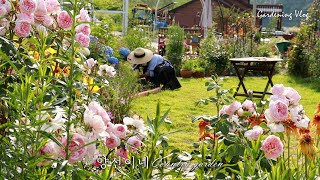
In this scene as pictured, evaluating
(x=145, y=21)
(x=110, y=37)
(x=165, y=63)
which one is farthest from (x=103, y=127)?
(x=145, y=21)

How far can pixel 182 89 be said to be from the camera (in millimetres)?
12273

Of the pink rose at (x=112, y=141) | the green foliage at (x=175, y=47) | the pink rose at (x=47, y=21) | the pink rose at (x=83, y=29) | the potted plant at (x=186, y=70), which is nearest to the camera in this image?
the pink rose at (x=112, y=141)

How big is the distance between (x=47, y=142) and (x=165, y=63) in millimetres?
9950

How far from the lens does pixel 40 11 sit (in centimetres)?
277

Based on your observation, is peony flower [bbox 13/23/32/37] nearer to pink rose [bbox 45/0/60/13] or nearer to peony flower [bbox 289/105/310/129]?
pink rose [bbox 45/0/60/13]

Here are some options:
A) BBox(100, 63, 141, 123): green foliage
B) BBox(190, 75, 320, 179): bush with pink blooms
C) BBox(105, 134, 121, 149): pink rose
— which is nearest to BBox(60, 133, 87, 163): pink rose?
BBox(105, 134, 121, 149): pink rose

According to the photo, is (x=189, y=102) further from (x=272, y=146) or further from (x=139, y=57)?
(x=272, y=146)

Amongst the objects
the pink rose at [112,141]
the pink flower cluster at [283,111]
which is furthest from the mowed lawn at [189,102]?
the pink rose at [112,141]

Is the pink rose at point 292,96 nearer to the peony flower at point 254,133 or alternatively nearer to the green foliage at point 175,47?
the peony flower at point 254,133

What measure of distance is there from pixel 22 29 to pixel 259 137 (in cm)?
108

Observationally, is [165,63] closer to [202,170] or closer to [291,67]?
[291,67]

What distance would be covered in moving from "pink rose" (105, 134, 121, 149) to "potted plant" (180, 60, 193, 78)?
1177 cm

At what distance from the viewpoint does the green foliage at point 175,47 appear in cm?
1448

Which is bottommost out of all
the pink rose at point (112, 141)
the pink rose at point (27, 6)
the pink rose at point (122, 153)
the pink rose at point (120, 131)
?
the pink rose at point (122, 153)
